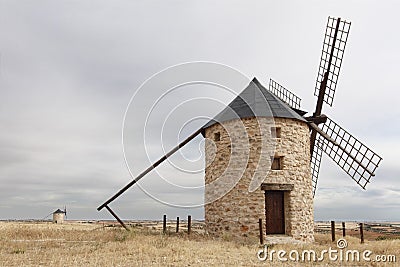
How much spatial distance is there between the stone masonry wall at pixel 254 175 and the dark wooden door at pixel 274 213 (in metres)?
0.25

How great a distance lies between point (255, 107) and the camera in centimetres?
1744

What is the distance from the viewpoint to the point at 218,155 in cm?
1769

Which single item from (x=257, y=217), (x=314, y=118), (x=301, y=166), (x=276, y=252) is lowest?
(x=276, y=252)

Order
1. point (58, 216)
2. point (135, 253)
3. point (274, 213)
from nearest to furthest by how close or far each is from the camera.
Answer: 1. point (135, 253)
2. point (274, 213)
3. point (58, 216)

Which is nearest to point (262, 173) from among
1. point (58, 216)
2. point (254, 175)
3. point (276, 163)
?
point (254, 175)

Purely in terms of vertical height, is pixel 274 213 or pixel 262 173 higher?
pixel 262 173

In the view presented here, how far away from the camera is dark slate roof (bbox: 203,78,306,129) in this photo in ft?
56.3

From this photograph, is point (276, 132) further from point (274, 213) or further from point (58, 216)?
point (58, 216)

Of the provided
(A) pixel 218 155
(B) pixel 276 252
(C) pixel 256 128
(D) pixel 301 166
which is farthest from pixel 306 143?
(B) pixel 276 252

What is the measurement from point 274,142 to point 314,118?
347 centimetres

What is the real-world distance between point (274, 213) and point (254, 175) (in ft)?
6.36

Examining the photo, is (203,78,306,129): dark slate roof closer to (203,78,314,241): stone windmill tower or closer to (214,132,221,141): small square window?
(203,78,314,241): stone windmill tower

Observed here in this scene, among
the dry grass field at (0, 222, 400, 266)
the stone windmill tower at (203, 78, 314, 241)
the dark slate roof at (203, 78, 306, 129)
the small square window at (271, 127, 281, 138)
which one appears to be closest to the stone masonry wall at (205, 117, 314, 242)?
the stone windmill tower at (203, 78, 314, 241)

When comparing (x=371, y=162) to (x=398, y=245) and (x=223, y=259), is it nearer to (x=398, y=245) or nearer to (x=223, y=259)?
(x=398, y=245)
